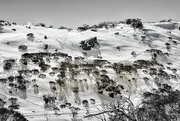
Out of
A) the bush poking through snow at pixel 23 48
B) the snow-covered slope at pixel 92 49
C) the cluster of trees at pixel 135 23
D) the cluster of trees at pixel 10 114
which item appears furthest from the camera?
the cluster of trees at pixel 135 23

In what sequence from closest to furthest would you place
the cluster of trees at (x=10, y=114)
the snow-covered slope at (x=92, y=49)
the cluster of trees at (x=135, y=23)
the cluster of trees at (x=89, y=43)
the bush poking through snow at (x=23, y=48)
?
1. the cluster of trees at (x=10, y=114)
2. the snow-covered slope at (x=92, y=49)
3. the bush poking through snow at (x=23, y=48)
4. the cluster of trees at (x=89, y=43)
5. the cluster of trees at (x=135, y=23)

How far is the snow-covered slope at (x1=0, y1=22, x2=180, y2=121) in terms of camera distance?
28094 millimetres

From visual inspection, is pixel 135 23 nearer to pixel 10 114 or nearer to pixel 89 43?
pixel 89 43

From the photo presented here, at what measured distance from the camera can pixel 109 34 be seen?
61.2 metres

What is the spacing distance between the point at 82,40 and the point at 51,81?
22.2m

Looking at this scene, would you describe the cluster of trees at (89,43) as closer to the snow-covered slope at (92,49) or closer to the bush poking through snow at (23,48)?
the snow-covered slope at (92,49)

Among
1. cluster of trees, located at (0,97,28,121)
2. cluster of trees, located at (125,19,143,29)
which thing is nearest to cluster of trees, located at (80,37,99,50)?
cluster of trees, located at (125,19,143,29)

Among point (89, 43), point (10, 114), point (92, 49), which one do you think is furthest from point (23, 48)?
point (10, 114)

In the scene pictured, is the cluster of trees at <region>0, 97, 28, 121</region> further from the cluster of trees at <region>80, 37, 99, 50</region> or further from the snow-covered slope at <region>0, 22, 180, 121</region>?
the cluster of trees at <region>80, 37, 99, 50</region>

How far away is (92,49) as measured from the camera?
167ft

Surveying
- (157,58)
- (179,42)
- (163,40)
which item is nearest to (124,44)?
(157,58)

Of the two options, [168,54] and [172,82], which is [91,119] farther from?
[168,54]

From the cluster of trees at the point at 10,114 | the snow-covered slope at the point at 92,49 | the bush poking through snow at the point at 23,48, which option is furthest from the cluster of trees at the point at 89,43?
the cluster of trees at the point at 10,114

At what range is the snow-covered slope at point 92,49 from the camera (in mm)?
28094
